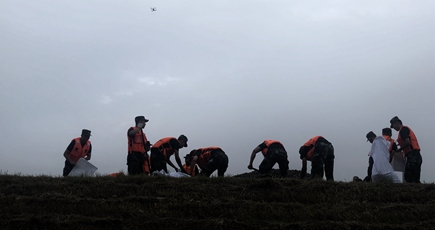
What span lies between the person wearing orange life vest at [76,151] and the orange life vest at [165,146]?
1809 mm

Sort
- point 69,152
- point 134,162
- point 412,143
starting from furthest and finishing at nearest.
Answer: point 69,152 → point 134,162 → point 412,143

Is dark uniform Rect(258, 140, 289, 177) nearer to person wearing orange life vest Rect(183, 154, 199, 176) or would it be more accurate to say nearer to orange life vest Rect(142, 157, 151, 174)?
person wearing orange life vest Rect(183, 154, 199, 176)

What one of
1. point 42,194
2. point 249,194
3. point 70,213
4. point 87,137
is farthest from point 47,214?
point 87,137

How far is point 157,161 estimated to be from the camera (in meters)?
12.0

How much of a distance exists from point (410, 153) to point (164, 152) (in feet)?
20.4

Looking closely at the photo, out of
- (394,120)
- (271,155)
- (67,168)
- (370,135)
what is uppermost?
(394,120)

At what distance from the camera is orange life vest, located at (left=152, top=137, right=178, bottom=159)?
12.1 metres

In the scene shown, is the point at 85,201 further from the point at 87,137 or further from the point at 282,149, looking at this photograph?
the point at 282,149

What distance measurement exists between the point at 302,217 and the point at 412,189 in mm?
2789

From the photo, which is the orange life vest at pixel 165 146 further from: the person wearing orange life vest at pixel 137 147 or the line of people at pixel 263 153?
the person wearing orange life vest at pixel 137 147

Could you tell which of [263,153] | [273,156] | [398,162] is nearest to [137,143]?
[263,153]

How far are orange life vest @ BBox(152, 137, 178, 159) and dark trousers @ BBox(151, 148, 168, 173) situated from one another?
130 mm

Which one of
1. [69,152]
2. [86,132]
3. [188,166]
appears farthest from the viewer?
[188,166]

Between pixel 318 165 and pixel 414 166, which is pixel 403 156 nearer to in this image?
pixel 414 166
